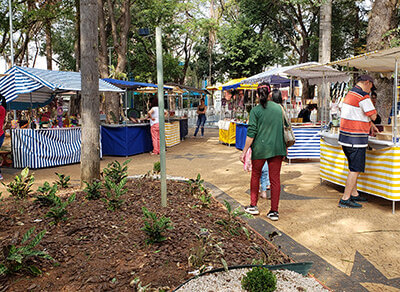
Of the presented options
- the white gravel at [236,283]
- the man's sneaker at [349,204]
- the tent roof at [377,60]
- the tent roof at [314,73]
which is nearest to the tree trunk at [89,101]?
the white gravel at [236,283]

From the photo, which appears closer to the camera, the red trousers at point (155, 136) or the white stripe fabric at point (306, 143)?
the white stripe fabric at point (306, 143)

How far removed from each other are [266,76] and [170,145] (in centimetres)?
523

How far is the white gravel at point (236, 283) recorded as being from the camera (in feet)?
8.56

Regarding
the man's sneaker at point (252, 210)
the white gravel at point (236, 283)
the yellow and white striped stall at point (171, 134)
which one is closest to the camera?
the white gravel at point (236, 283)

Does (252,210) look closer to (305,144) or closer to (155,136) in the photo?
(305,144)

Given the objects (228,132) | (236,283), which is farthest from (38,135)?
(236,283)

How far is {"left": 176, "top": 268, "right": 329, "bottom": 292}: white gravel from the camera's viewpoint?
2609 mm

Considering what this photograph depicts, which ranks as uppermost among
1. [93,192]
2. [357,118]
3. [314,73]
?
[314,73]

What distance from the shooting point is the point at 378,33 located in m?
11.0

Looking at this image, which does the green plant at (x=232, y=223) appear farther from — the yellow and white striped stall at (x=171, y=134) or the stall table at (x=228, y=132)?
the stall table at (x=228, y=132)

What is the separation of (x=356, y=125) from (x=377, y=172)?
2.80ft

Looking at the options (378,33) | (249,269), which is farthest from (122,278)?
(378,33)

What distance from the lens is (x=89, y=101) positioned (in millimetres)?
5715

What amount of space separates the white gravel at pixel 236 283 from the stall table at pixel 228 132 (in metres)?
11.7
